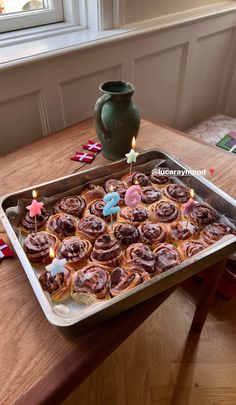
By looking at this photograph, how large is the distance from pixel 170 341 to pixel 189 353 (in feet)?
0.24

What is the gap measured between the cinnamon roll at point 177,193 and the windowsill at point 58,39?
0.61 meters

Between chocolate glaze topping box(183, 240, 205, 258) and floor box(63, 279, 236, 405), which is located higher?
chocolate glaze topping box(183, 240, 205, 258)

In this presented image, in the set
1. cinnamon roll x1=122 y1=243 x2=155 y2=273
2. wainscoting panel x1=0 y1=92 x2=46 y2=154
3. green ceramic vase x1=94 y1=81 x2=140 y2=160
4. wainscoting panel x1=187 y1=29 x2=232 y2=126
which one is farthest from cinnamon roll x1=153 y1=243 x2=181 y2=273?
wainscoting panel x1=187 y1=29 x2=232 y2=126

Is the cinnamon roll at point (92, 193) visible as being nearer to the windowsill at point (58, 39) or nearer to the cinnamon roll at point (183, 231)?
the cinnamon roll at point (183, 231)

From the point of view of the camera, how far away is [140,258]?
2.02 feet

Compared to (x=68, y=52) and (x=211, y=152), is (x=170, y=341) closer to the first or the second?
(x=211, y=152)

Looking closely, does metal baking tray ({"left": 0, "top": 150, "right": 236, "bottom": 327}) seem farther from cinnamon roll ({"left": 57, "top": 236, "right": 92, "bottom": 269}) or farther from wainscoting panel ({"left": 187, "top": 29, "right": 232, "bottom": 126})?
wainscoting panel ({"left": 187, "top": 29, "right": 232, "bottom": 126})

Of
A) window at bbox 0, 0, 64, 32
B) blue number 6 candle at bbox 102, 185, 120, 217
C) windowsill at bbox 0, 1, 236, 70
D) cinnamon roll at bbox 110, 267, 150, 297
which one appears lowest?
cinnamon roll at bbox 110, 267, 150, 297

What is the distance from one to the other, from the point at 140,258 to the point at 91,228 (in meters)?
0.12

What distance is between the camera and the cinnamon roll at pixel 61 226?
679 mm

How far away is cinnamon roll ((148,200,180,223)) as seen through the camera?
0.72 m

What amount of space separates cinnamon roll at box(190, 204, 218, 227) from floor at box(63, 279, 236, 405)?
608mm

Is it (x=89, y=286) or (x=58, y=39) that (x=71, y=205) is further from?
(x=58, y=39)

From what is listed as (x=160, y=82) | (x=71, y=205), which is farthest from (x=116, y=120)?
(x=160, y=82)
